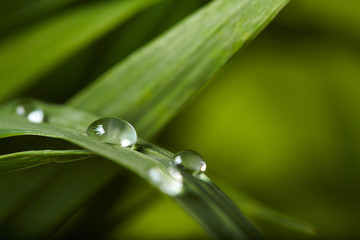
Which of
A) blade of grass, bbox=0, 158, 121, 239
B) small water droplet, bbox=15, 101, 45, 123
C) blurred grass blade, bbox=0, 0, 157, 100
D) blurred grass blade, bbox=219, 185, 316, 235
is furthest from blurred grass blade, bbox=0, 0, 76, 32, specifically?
blurred grass blade, bbox=219, 185, 316, 235

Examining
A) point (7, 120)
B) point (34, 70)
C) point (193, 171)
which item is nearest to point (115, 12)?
point (34, 70)

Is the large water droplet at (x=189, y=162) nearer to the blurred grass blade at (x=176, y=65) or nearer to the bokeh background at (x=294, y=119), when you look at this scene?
the blurred grass blade at (x=176, y=65)

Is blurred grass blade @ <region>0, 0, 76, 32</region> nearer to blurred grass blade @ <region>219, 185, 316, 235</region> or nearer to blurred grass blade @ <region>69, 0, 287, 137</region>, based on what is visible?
blurred grass blade @ <region>69, 0, 287, 137</region>

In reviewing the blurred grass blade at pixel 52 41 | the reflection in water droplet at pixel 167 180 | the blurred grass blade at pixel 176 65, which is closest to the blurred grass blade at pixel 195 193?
the reflection in water droplet at pixel 167 180

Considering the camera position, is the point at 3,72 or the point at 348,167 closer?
the point at 3,72

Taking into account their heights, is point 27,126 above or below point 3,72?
below

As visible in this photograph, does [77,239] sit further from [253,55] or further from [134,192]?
[253,55]

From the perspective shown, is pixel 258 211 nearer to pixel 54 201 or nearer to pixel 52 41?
pixel 54 201

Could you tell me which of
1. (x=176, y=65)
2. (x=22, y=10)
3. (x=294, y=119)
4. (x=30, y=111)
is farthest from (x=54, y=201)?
(x=294, y=119)
